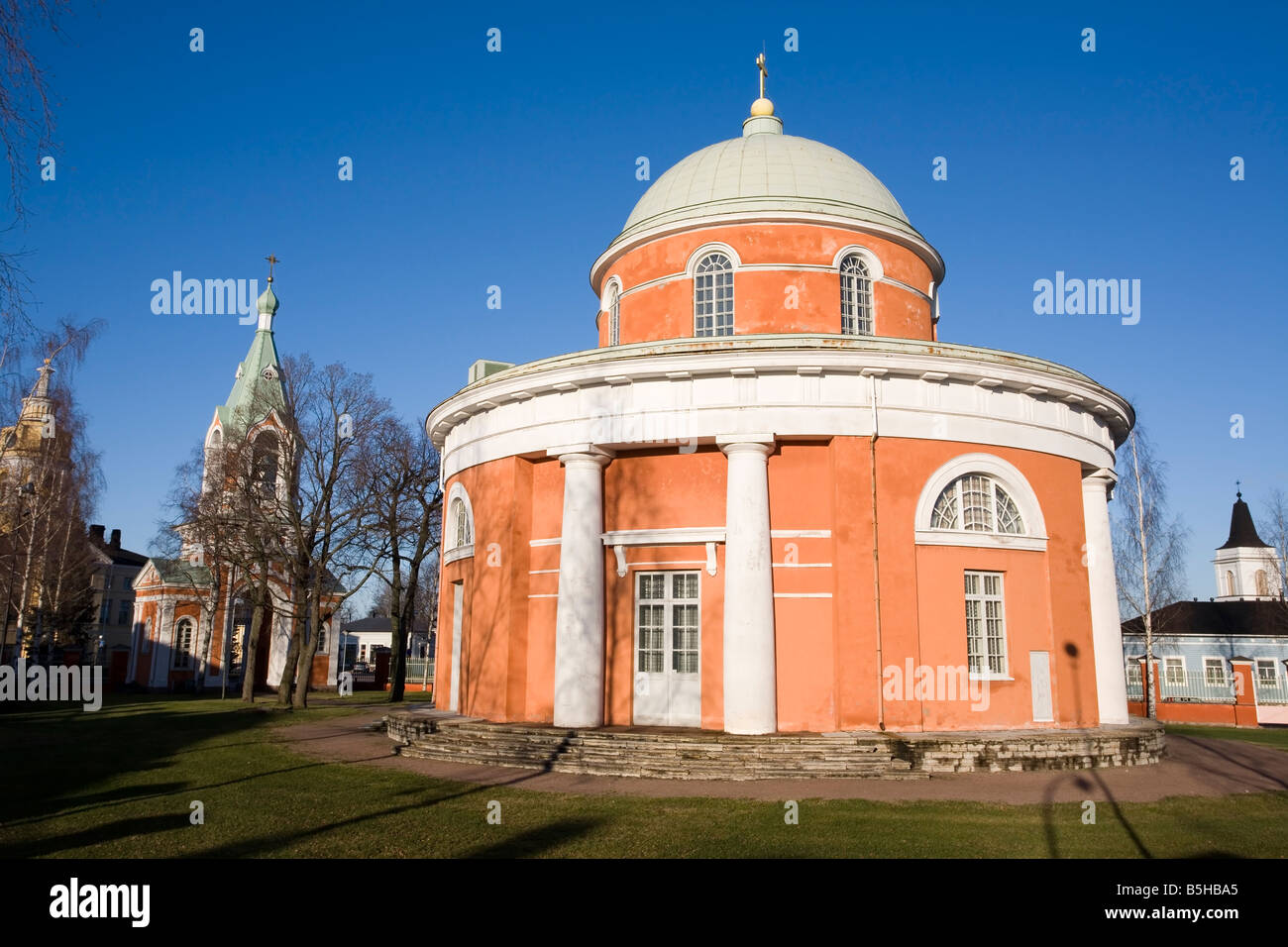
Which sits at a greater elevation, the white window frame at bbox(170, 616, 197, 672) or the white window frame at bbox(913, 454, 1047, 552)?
the white window frame at bbox(913, 454, 1047, 552)

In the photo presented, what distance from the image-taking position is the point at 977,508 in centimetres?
1677

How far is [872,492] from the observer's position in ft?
51.9

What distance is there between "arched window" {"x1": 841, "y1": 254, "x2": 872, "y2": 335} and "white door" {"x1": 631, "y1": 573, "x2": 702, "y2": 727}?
7031 millimetres

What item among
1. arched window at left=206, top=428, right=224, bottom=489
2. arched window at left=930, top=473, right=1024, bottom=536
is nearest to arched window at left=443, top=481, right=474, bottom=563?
arched window at left=930, top=473, right=1024, bottom=536

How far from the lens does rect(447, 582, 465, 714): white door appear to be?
20.3m

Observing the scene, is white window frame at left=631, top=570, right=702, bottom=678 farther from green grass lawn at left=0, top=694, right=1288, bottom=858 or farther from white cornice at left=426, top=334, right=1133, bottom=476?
green grass lawn at left=0, top=694, right=1288, bottom=858

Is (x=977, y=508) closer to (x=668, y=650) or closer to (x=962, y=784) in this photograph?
(x=962, y=784)

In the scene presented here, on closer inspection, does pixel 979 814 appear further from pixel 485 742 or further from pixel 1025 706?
pixel 485 742

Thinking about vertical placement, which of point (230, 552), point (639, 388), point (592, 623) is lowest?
point (592, 623)

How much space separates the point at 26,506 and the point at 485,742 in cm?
1771

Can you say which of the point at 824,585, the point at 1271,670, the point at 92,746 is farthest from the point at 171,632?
the point at 1271,670

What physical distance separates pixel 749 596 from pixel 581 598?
3.19 m

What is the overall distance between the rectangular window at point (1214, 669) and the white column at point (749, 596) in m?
37.0
